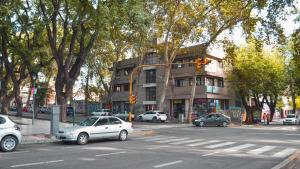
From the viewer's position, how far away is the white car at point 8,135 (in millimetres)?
14714

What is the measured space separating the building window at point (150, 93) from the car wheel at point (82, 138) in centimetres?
3707

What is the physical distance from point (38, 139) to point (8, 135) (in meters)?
4.50

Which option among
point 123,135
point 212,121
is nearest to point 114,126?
point 123,135

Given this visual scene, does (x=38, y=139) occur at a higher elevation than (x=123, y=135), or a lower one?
lower

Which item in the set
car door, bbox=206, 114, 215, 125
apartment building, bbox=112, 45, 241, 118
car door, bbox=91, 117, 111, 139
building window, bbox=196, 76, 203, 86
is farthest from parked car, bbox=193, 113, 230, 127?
car door, bbox=91, 117, 111, 139

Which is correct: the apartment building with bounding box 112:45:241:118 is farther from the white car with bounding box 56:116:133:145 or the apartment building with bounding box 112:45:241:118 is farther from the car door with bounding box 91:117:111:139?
the car door with bounding box 91:117:111:139

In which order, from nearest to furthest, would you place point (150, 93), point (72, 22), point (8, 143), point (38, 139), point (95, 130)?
point (8, 143), point (95, 130), point (38, 139), point (72, 22), point (150, 93)

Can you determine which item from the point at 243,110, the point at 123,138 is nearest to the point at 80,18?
the point at 123,138

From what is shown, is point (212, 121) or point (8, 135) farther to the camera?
point (212, 121)

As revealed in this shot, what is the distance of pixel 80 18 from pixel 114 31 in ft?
7.74

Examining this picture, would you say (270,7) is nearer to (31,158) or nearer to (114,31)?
(31,158)

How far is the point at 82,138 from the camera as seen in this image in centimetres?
1802

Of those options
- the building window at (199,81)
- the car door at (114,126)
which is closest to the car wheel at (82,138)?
the car door at (114,126)

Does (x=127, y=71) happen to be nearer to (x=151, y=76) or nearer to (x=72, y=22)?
(x=151, y=76)
